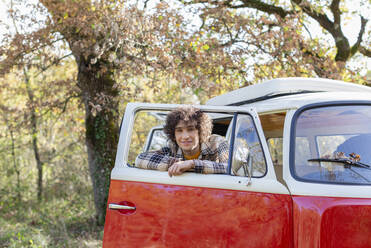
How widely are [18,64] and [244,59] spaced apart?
4.42 m

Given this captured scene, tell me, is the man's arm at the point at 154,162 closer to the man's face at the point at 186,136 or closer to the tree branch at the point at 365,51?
the man's face at the point at 186,136

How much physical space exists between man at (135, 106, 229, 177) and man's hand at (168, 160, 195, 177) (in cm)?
5

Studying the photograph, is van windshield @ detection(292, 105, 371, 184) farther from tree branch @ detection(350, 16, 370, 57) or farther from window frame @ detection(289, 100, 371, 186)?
tree branch @ detection(350, 16, 370, 57)

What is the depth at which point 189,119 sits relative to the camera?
3293 mm

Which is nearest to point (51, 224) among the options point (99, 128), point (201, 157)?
point (99, 128)

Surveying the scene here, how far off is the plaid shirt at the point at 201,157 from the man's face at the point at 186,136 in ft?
0.36

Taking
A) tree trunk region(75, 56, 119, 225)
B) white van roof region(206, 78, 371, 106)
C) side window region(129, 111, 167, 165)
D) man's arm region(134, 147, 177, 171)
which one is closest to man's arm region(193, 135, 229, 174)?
man's arm region(134, 147, 177, 171)

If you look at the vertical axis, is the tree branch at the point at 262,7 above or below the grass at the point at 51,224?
above

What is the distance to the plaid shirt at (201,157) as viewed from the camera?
296 centimetres

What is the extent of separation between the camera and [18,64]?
707 cm

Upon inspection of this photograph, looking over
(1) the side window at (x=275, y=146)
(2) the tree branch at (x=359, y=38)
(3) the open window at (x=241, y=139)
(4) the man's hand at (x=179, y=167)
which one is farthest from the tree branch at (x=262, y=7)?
(4) the man's hand at (x=179, y=167)

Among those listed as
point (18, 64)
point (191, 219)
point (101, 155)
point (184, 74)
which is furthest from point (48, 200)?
point (191, 219)

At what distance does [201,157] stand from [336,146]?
1.15 meters

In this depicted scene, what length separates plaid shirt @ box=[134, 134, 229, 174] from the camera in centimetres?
296
